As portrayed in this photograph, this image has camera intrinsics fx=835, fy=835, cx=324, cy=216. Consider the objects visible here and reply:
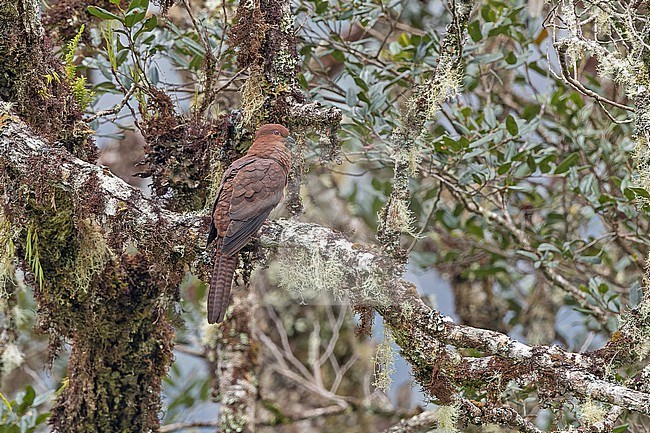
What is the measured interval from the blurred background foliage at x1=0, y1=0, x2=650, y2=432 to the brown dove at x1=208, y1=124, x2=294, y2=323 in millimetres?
249

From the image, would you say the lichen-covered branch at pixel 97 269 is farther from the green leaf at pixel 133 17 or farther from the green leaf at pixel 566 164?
the green leaf at pixel 566 164

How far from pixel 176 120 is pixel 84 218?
44 centimetres

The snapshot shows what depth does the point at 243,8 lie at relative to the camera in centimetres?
259

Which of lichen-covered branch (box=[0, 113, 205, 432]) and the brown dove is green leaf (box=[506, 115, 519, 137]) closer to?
the brown dove

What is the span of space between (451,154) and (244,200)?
42.6 inches

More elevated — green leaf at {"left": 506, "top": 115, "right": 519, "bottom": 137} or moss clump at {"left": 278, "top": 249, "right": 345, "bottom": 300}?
green leaf at {"left": 506, "top": 115, "right": 519, "bottom": 137}

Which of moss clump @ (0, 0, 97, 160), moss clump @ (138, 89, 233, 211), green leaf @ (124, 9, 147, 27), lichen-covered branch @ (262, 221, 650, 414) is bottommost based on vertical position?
lichen-covered branch @ (262, 221, 650, 414)

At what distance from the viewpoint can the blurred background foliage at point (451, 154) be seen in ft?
10.2

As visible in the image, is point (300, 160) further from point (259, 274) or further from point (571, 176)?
point (259, 274)

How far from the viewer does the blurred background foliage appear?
3.12 meters

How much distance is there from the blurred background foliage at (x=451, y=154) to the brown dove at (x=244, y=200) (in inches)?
9.8

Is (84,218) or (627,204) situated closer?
(84,218)

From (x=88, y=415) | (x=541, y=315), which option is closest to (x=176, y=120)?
(x=88, y=415)

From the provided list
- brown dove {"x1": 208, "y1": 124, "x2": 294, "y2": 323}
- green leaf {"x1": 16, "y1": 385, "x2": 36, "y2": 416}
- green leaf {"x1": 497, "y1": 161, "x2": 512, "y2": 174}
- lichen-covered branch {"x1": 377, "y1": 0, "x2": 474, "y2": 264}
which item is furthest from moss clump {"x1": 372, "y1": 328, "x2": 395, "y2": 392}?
green leaf {"x1": 16, "y1": 385, "x2": 36, "y2": 416}
